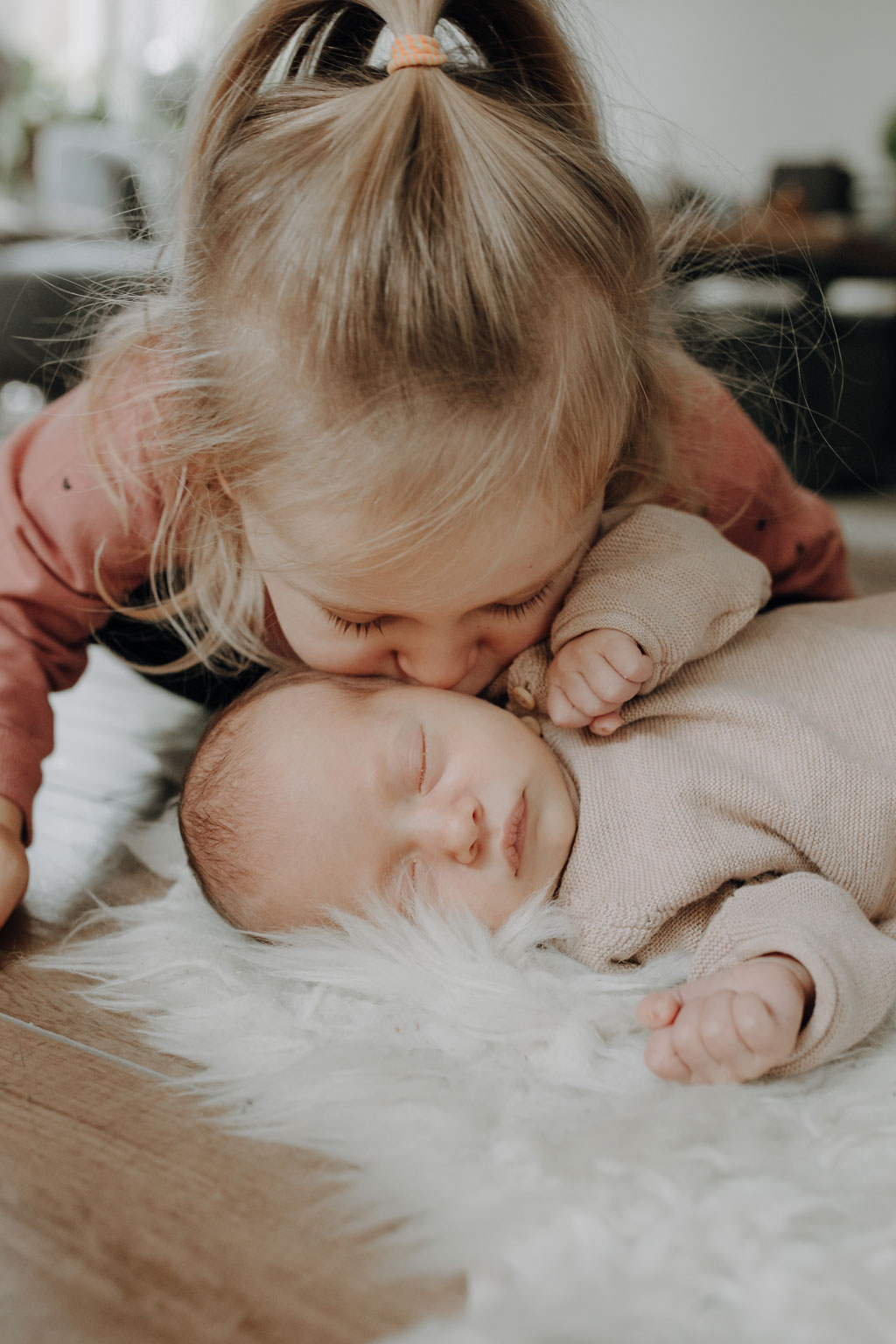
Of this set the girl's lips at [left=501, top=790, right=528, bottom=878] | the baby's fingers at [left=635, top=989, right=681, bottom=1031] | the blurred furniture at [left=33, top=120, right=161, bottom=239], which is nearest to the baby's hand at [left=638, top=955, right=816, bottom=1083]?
the baby's fingers at [left=635, top=989, right=681, bottom=1031]

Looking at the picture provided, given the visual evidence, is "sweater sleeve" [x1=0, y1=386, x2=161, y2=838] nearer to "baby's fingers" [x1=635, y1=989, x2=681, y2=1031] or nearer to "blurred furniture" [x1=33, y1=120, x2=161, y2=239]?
"baby's fingers" [x1=635, y1=989, x2=681, y2=1031]

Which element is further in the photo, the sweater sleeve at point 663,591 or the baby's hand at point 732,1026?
the sweater sleeve at point 663,591

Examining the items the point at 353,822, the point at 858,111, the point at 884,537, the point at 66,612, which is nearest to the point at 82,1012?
the point at 353,822

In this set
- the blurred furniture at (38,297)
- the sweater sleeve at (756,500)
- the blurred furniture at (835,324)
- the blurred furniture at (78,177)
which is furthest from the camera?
the blurred furniture at (78,177)

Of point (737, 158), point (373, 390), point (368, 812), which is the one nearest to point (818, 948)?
point (368, 812)

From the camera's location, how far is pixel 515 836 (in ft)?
2.33

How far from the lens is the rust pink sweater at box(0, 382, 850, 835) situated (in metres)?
0.85

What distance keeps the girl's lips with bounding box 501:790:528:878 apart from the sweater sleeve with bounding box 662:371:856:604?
1.19ft

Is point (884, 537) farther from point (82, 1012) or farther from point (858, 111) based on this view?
point (858, 111)

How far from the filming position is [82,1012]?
66 cm

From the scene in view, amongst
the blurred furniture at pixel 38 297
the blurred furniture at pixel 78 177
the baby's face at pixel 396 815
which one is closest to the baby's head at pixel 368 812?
→ the baby's face at pixel 396 815

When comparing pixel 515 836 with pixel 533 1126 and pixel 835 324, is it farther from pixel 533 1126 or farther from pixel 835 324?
pixel 835 324

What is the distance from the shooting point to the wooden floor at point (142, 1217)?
0.43 m

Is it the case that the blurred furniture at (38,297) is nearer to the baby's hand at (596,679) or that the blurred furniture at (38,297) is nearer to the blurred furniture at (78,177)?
the blurred furniture at (78,177)
